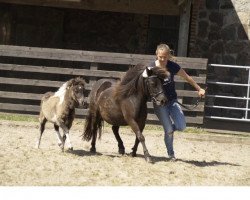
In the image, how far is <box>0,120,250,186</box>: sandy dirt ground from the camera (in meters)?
6.58

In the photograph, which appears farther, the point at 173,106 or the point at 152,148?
the point at 152,148

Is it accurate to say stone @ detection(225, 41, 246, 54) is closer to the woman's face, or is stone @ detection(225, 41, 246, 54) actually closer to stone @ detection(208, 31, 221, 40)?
stone @ detection(208, 31, 221, 40)

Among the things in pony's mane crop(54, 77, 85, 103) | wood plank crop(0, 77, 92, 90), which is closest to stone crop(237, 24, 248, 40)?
wood plank crop(0, 77, 92, 90)

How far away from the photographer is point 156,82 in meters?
7.72

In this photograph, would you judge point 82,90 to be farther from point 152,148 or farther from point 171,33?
point 171,33

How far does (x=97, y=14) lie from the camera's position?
57.8ft

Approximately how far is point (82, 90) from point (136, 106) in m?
0.92

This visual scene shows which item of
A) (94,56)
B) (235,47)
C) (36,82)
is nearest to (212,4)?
(235,47)

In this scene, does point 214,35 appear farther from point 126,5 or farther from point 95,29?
point 126,5

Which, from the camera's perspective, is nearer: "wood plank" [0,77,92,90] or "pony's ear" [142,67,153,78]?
"pony's ear" [142,67,153,78]

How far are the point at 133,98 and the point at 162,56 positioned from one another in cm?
81

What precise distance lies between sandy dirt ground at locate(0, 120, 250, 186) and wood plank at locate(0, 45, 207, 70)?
7.95 feet

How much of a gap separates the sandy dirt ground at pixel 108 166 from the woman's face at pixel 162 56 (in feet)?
4.87
